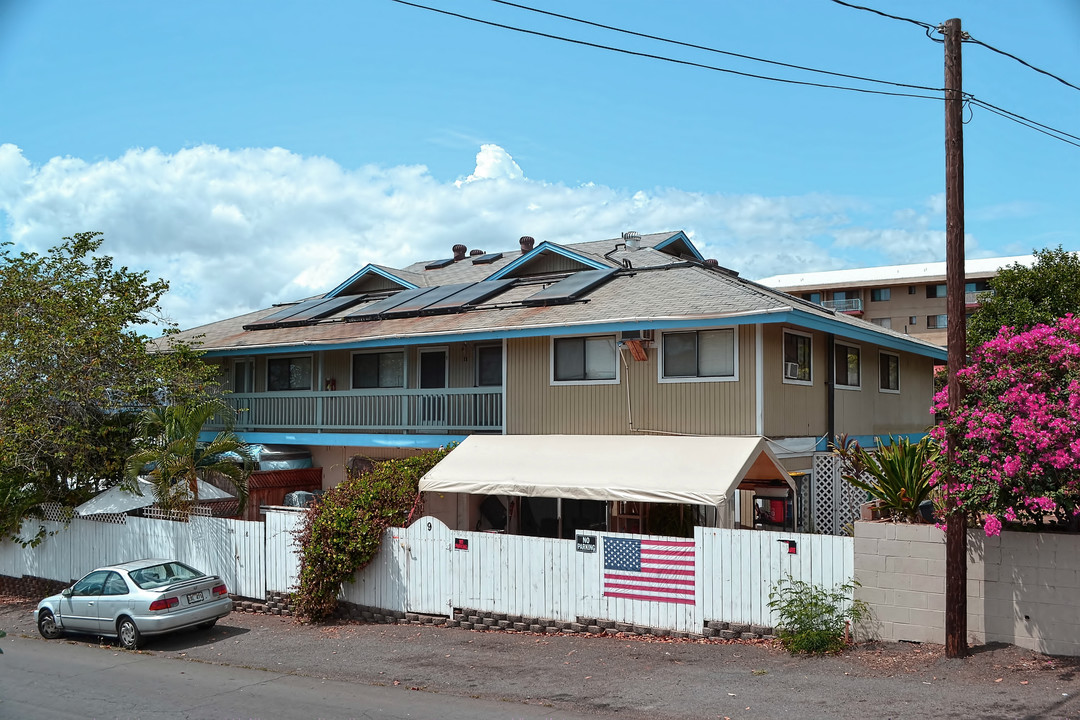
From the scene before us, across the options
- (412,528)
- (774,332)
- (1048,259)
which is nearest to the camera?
(412,528)

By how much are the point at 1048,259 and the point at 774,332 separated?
74.4ft

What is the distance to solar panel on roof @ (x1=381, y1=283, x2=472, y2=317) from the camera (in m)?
21.8

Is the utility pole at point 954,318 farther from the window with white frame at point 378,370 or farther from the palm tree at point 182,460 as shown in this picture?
the palm tree at point 182,460

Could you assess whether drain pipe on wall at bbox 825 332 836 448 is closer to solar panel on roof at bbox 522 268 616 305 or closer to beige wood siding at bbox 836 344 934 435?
beige wood siding at bbox 836 344 934 435

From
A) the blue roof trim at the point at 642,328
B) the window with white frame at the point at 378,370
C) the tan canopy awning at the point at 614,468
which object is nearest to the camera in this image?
the tan canopy awning at the point at 614,468

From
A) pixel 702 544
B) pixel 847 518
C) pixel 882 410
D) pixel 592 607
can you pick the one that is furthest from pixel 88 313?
pixel 882 410

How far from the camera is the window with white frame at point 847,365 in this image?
19.2m

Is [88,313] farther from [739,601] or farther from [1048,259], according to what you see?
[1048,259]

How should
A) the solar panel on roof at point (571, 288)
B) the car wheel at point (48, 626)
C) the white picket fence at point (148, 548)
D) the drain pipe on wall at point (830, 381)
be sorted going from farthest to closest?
the solar panel on roof at point (571, 288), the drain pipe on wall at point (830, 381), the white picket fence at point (148, 548), the car wheel at point (48, 626)

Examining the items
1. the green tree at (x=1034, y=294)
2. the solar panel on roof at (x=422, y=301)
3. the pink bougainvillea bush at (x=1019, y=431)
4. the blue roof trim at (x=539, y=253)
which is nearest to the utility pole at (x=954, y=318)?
the pink bougainvillea bush at (x=1019, y=431)

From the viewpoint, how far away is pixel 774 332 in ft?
54.5

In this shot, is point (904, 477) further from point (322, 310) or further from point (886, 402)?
point (322, 310)


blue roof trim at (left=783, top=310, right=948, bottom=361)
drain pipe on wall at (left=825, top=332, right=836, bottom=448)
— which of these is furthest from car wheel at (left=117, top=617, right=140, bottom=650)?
drain pipe on wall at (left=825, top=332, right=836, bottom=448)

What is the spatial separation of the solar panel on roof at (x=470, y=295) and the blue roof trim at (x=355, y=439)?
3.08 metres
